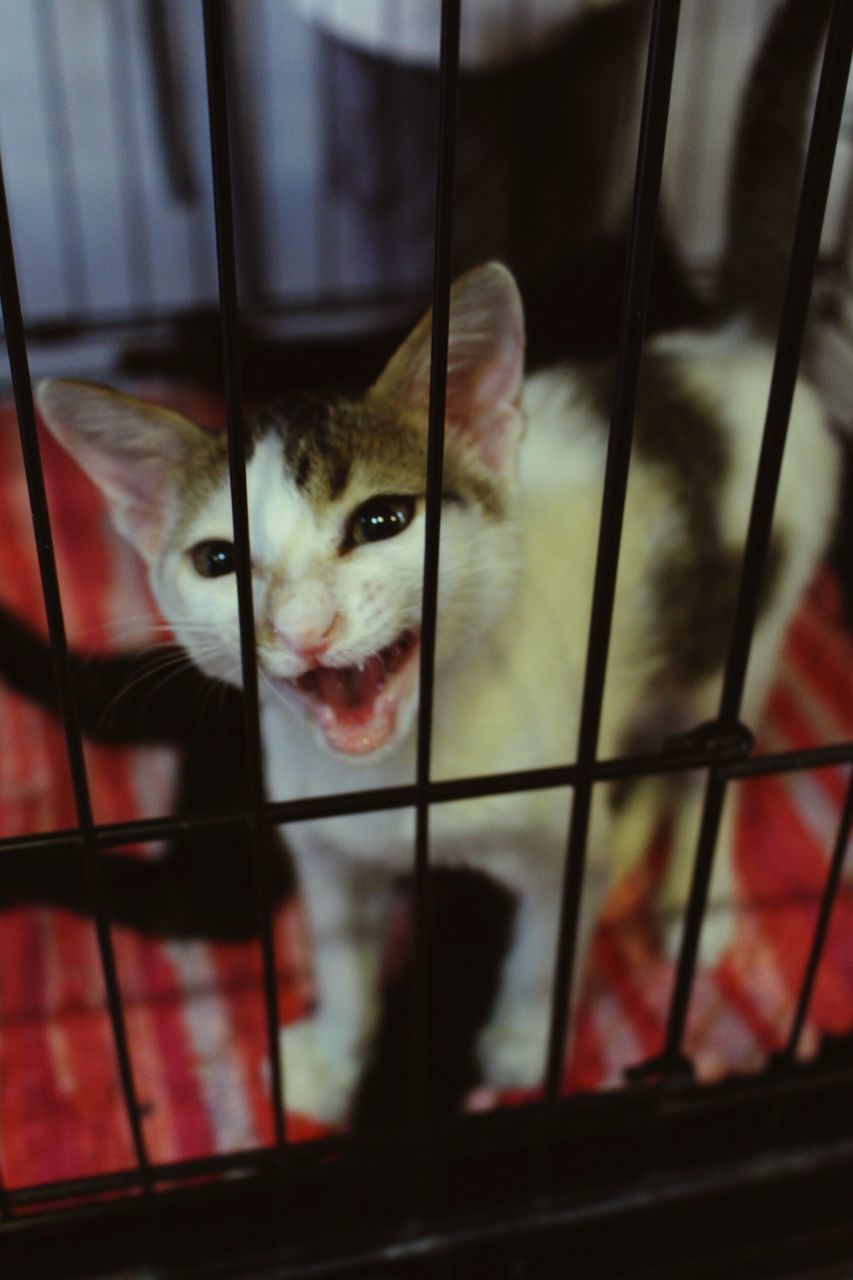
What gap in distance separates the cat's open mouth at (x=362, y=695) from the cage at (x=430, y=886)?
0.13ft

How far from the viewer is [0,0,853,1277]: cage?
640mm

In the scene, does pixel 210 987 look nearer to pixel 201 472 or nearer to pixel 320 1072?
pixel 320 1072

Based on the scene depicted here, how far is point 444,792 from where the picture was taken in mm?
702

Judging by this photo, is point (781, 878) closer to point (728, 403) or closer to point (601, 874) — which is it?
point (601, 874)

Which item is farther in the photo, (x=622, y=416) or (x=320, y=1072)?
(x=320, y=1072)

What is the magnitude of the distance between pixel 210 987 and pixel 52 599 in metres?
0.60

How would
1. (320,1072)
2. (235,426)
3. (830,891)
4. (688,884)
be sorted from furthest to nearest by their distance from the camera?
(688,884)
(320,1072)
(830,891)
(235,426)

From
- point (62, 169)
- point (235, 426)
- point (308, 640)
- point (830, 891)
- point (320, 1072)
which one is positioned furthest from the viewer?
point (62, 169)

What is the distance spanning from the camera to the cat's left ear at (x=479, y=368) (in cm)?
65

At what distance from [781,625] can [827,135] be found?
0.57 m

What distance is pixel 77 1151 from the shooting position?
37.1 inches

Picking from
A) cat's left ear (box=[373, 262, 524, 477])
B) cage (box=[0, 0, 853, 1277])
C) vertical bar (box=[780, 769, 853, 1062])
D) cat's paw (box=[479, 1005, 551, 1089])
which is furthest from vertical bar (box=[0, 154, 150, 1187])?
vertical bar (box=[780, 769, 853, 1062])

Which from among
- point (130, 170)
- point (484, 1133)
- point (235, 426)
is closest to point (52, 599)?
point (235, 426)

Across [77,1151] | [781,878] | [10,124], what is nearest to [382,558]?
[77,1151]
